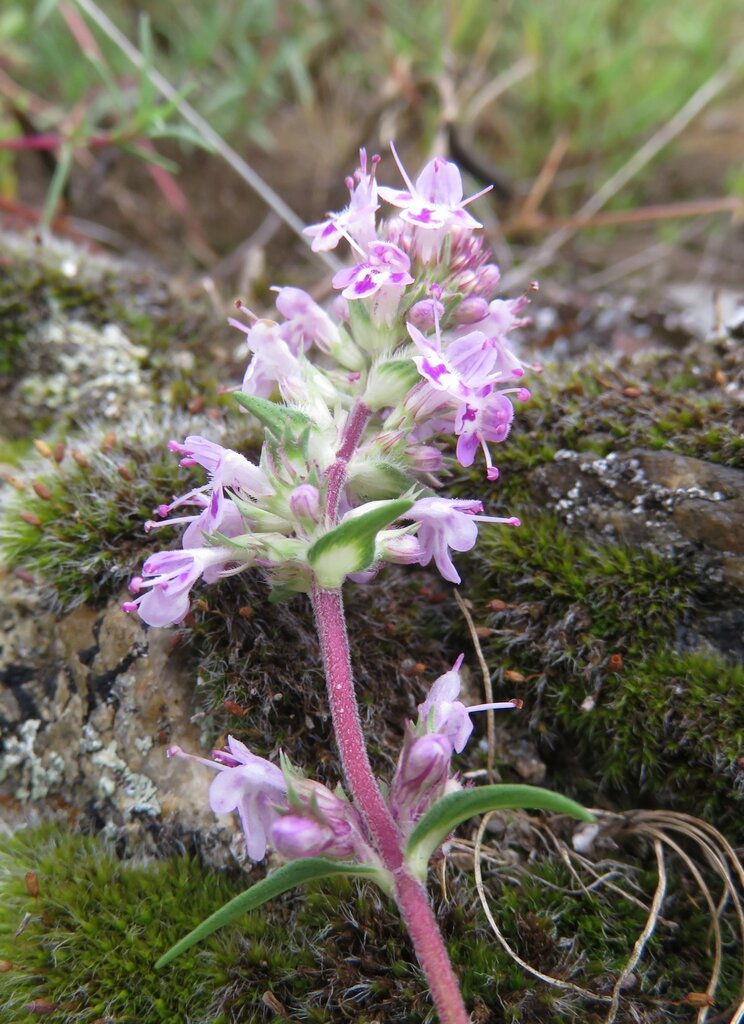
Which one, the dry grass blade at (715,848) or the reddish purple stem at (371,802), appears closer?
the reddish purple stem at (371,802)

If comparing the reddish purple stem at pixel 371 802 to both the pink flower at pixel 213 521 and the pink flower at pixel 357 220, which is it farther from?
the pink flower at pixel 357 220

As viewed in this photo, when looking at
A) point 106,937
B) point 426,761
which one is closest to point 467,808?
point 426,761

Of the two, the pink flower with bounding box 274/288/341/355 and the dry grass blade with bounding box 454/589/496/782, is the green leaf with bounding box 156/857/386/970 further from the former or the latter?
the pink flower with bounding box 274/288/341/355

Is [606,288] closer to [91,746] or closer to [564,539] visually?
[564,539]

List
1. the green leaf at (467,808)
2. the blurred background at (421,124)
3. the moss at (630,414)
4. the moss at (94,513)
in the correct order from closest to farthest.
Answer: the green leaf at (467,808), the moss at (94,513), the moss at (630,414), the blurred background at (421,124)

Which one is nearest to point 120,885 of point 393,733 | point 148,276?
point 393,733

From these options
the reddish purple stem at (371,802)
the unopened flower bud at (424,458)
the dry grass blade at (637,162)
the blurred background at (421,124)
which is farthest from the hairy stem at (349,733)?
the dry grass blade at (637,162)

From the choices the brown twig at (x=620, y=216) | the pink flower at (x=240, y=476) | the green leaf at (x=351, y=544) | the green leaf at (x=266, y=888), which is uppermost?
the brown twig at (x=620, y=216)
